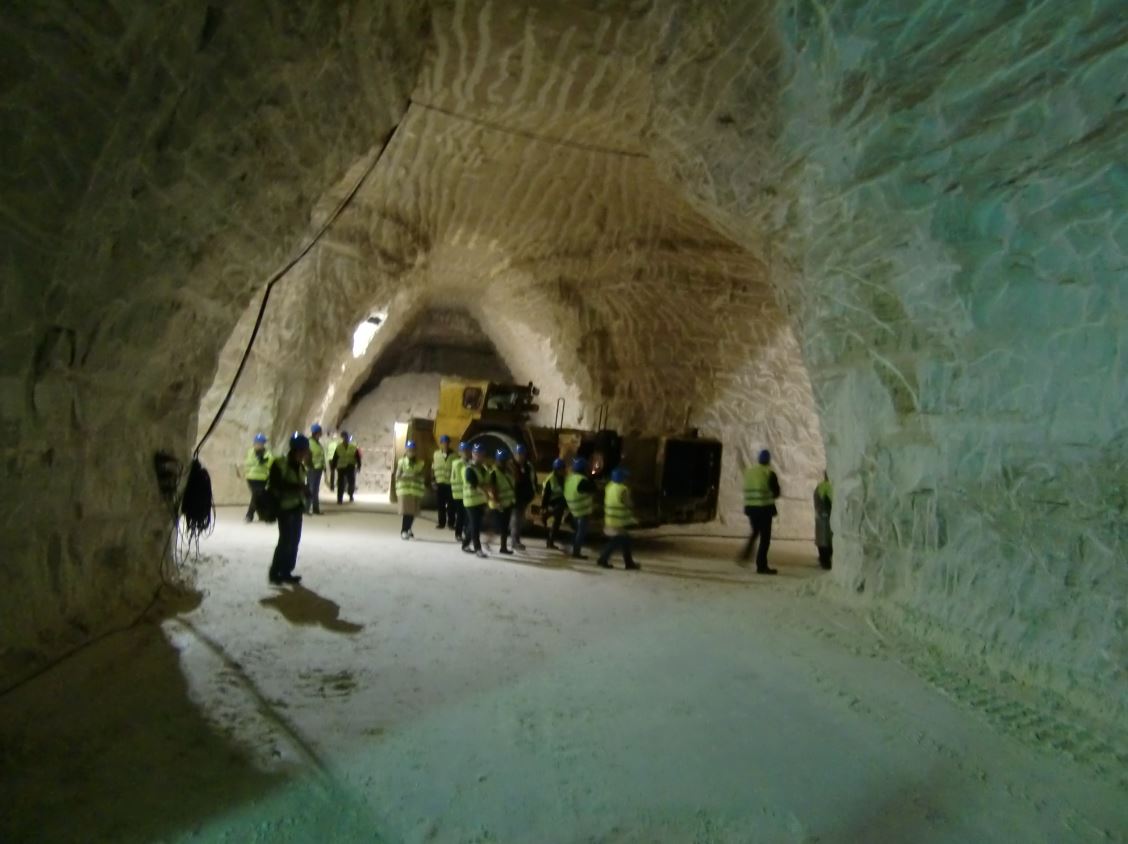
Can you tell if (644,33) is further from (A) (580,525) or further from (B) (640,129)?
(A) (580,525)

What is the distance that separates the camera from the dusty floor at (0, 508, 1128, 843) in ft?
8.22

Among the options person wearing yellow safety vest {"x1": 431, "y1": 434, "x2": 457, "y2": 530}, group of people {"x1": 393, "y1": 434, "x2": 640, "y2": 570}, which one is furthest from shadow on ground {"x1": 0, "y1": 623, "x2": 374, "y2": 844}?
person wearing yellow safety vest {"x1": 431, "y1": 434, "x2": 457, "y2": 530}

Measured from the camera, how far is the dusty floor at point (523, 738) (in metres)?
2.51

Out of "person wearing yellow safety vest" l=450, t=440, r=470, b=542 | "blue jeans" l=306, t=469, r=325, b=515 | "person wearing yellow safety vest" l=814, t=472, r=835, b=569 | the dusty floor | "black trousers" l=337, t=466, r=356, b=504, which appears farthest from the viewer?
"black trousers" l=337, t=466, r=356, b=504

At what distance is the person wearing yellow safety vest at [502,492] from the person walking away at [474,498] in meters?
0.09

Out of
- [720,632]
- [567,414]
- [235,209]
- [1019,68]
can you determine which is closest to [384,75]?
[235,209]

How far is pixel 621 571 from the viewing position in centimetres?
752

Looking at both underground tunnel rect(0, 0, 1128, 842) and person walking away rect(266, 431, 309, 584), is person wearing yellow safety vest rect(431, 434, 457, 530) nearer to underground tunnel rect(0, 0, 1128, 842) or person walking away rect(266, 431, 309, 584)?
underground tunnel rect(0, 0, 1128, 842)

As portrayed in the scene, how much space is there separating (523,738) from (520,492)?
217 inches

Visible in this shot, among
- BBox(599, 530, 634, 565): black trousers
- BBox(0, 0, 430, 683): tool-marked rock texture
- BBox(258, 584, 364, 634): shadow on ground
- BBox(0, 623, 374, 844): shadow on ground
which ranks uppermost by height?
BBox(0, 0, 430, 683): tool-marked rock texture

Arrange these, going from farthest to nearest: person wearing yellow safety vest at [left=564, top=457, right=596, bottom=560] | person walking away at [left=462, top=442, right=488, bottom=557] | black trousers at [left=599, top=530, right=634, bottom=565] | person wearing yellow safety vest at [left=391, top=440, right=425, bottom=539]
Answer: person wearing yellow safety vest at [left=391, top=440, right=425, bottom=539], person wearing yellow safety vest at [left=564, top=457, right=596, bottom=560], person walking away at [left=462, top=442, right=488, bottom=557], black trousers at [left=599, top=530, right=634, bottom=565]

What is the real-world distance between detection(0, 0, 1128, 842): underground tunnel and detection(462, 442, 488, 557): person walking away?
2.14ft

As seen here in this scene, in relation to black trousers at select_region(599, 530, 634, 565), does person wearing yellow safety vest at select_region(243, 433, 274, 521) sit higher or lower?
higher

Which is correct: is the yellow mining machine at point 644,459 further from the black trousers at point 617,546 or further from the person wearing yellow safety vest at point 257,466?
the person wearing yellow safety vest at point 257,466
